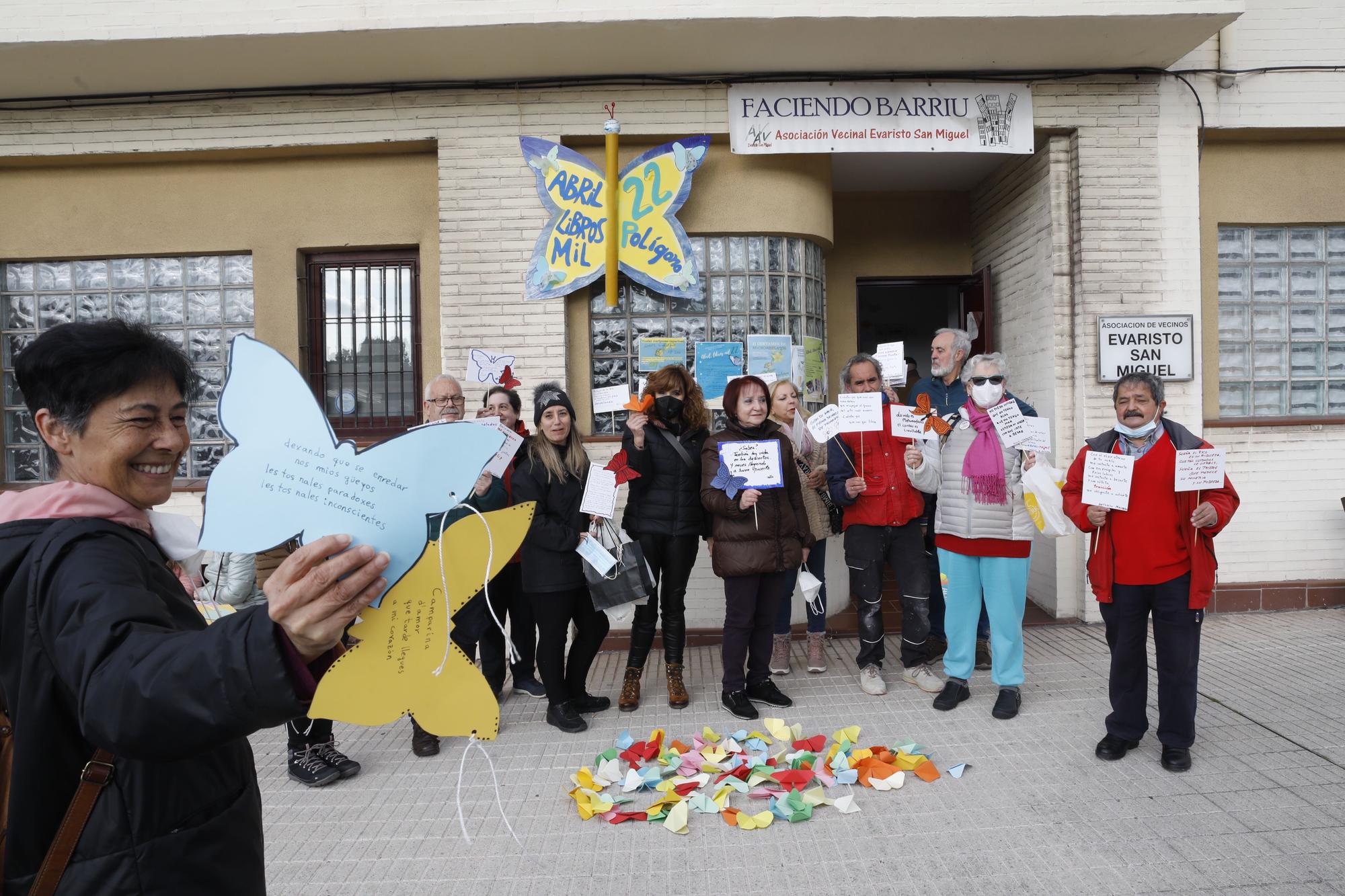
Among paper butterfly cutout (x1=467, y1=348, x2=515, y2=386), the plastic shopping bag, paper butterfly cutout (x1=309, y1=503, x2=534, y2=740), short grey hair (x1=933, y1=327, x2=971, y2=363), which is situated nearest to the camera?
paper butterfly cutout (x1=309, y1=503, x2=534, y2=740)

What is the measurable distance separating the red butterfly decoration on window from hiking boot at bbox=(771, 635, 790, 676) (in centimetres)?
175

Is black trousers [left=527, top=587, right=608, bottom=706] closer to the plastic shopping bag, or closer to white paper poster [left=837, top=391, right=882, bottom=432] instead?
white paper poster [left=837, top=391, right=882, bottom=432]

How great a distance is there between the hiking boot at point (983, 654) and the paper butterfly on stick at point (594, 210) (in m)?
3.63

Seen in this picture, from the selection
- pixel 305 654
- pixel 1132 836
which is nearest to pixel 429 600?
pixel 305 654

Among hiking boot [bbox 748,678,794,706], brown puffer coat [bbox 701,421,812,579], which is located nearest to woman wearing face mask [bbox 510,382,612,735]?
brown puffer coat [bbox 701,421,812,579]

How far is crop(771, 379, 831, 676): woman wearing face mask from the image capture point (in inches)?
218

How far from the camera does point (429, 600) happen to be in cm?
125

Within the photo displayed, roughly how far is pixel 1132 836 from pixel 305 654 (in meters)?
3.57

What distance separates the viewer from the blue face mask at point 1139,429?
4.07 m

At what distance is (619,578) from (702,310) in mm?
2765

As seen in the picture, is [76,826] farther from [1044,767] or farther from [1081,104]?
[1081,104]

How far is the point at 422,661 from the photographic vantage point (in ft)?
4.12

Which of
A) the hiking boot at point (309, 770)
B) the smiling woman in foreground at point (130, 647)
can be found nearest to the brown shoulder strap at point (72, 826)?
the smiling woman in foreground at point (130, 647)

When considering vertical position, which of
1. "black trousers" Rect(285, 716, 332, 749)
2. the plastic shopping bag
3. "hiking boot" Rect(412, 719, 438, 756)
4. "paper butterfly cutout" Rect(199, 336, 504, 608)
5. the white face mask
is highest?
the white face mask
